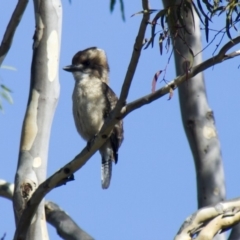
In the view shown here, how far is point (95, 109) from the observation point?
470 cm

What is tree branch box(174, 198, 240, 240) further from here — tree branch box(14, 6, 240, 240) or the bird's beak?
the bird's beak

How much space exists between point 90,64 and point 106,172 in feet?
2.21

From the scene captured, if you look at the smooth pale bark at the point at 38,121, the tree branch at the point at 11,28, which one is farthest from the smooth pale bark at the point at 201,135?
the tree branch at the point at 11,28

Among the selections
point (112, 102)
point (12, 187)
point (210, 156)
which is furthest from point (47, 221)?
point (112, 102)

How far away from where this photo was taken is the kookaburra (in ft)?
15.4

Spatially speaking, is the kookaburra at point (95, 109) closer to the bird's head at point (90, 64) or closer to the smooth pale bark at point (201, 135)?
the bird's head at point (90, 64)

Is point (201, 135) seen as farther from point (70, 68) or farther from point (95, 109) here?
point (70, 68)

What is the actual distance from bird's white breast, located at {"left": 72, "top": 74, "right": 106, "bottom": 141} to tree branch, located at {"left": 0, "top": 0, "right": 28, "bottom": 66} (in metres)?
1.01

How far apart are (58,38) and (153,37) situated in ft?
2.81

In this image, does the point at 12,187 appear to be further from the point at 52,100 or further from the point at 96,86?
the point at 96,86

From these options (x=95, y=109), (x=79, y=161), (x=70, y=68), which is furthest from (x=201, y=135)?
(x=70, y=68)

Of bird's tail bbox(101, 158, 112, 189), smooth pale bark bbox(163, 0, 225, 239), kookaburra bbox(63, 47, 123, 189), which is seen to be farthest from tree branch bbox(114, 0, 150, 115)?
bird's tail bbox(101, 158, 112, 189)

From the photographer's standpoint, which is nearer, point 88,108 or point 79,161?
point 79,161

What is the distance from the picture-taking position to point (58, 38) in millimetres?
3789
